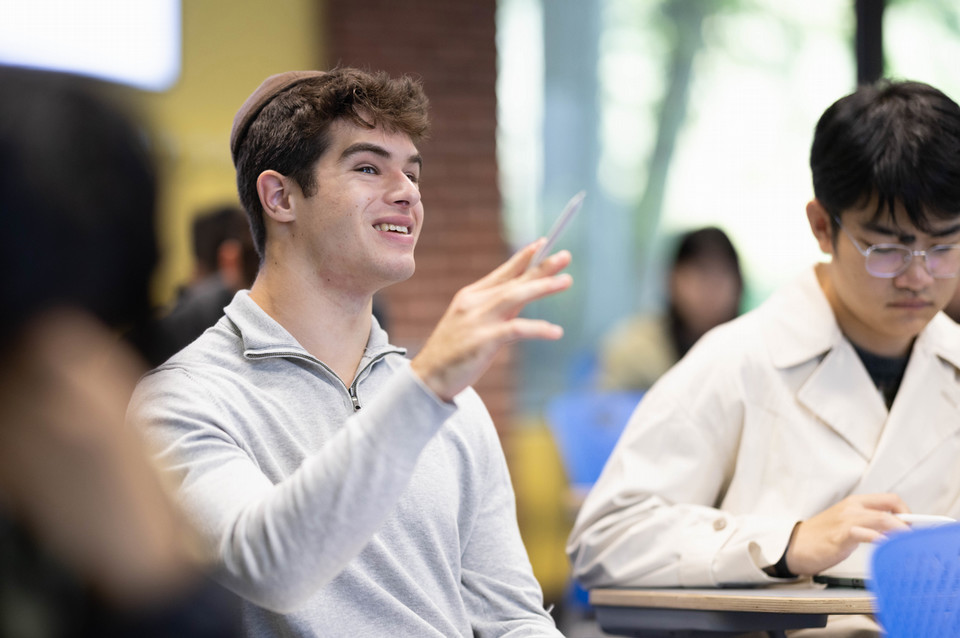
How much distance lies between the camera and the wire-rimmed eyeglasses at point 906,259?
2123 millimetres

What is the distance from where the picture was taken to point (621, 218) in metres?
5.43

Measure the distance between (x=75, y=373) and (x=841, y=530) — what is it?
1.56 meters

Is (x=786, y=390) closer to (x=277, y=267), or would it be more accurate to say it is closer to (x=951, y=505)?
(x=951, y=505)

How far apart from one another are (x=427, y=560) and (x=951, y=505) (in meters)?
1.25

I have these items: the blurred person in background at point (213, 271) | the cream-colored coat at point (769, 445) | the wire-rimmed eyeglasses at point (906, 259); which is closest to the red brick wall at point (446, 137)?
the blurred person in background at point (213, 271)

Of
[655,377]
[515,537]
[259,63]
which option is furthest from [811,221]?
[259,63]

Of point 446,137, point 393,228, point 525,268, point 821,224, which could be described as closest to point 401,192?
point 393,228

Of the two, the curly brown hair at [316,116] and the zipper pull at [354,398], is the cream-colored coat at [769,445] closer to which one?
the zipper pull at [354,398]

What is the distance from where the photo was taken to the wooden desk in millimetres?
1739

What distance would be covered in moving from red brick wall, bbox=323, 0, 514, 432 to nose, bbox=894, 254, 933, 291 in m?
2.87

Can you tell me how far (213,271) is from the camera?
3.98 m

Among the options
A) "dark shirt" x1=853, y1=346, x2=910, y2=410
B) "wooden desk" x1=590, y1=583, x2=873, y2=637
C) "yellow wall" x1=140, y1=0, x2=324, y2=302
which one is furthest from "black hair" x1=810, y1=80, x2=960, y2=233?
"yellow wall" x1=140, y1=0, x2=324, y2=302

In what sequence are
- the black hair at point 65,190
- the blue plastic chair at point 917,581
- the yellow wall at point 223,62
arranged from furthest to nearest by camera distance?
the yellow wall at point 223,62
the blue plastic chair at point 917,581
the black hair at point 65,190

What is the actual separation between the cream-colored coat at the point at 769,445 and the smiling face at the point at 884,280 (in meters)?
0.11
